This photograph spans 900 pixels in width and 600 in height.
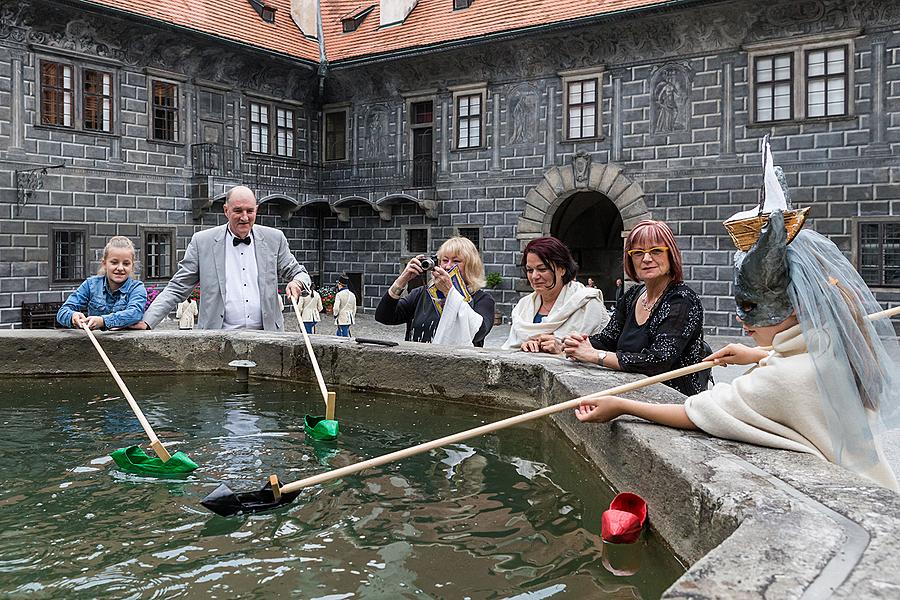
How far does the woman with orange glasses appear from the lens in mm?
4125

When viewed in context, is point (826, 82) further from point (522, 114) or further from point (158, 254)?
point (158, 254)

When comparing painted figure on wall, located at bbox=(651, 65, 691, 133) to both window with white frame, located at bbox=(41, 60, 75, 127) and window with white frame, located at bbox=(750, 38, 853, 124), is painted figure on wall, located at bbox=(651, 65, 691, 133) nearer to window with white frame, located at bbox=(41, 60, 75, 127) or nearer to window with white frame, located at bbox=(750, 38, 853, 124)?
window with white frame, located at bbox=(750, 38, 853, 124)

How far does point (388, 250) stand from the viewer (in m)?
21.8

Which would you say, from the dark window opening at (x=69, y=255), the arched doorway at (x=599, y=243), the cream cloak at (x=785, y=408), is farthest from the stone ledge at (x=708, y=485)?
the arched doorway at (x=599, y=243)

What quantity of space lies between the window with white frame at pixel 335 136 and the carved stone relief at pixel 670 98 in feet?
28.7

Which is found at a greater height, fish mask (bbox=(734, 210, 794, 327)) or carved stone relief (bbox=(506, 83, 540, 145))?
carved stone relief (bbox=(506, 83, 540, 145))

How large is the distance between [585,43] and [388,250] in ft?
23.8

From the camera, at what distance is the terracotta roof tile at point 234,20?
18.1m

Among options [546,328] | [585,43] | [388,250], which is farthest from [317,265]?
[546,328]

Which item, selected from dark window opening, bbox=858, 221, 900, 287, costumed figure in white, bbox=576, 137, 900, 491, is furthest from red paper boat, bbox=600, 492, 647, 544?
dark window opening, bbox=858, 221, 900, 287

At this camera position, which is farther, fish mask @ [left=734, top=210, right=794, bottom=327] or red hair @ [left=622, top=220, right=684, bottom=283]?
red hair @ [left=622, top=220, right=684, bottom=283]

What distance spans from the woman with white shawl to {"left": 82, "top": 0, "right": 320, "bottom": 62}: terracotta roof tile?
14.8 meters

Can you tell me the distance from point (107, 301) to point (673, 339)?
427 centimetres

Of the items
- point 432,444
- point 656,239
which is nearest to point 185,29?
point 656,239
